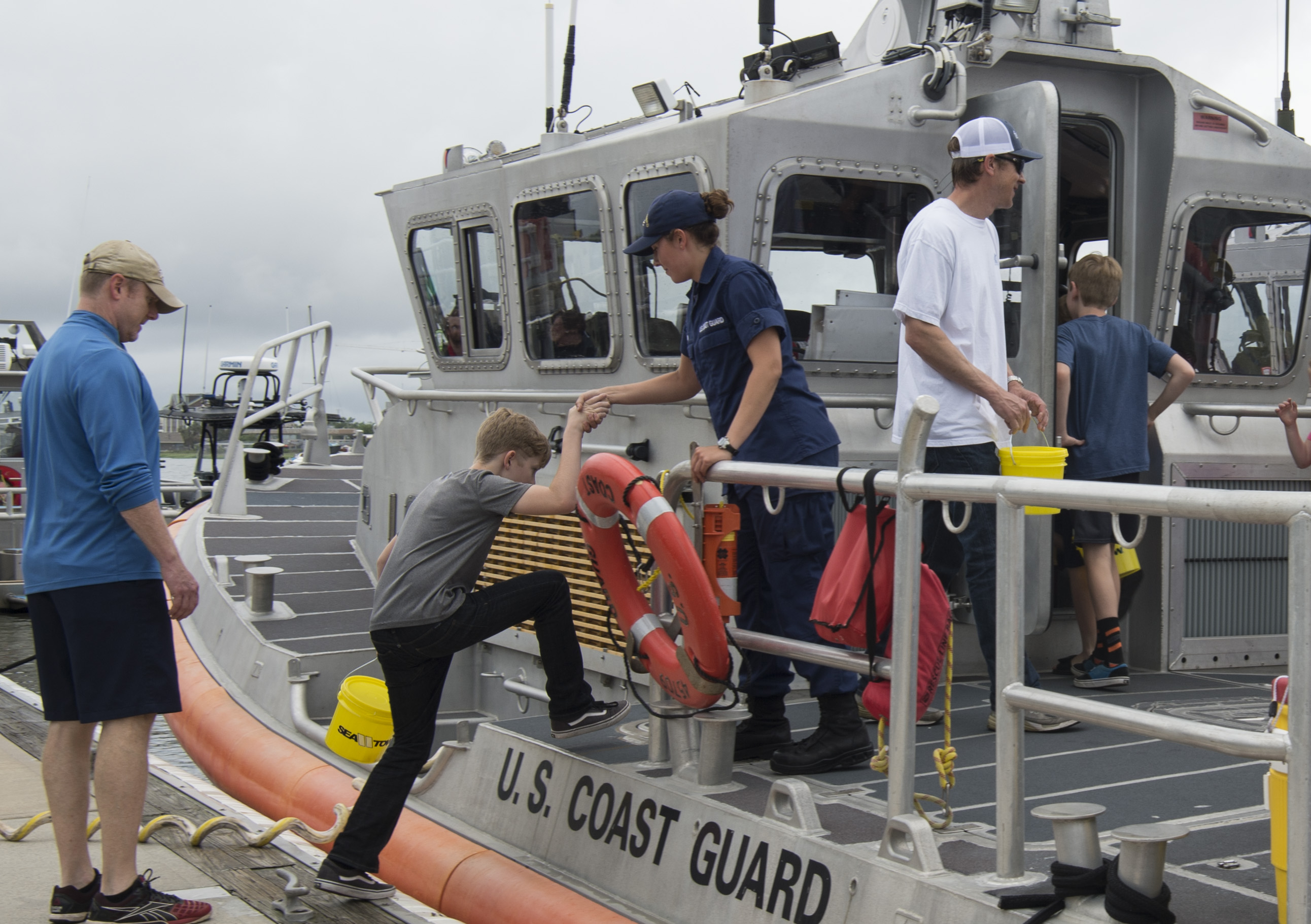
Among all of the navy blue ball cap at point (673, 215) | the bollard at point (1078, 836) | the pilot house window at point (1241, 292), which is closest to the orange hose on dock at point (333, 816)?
the bollard at point (1078, 836)

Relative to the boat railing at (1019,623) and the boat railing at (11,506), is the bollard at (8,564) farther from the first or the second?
the boat railing at (1019,623)

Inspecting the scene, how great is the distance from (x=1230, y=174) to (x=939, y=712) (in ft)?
9.64

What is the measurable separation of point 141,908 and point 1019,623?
2488 mm

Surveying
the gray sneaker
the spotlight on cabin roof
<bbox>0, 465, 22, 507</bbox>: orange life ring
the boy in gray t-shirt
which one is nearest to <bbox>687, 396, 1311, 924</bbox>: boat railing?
the boy in gray t-shirt

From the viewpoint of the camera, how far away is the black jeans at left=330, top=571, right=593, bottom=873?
151 inches

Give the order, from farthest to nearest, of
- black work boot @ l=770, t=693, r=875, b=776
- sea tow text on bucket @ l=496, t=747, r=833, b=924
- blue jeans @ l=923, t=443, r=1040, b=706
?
blue jeans @ l=923, t=443, r=1040, b=706, black work boot @ l=770, t=693, r=875, b=776, sea tow text on bucket @ l=496, t=747, r=833, b=924

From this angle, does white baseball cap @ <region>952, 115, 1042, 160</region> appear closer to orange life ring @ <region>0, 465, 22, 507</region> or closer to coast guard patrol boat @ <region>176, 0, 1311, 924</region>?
coast guard patrol boat @ <region>176, 0, 1311, 924</region>

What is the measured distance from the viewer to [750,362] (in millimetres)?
3902

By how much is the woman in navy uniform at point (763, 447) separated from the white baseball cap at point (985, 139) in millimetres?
756

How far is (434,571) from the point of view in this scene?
3.85 m

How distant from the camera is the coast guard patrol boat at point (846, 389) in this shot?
335 cm

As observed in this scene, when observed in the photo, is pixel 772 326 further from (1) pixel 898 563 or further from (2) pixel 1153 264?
(2) pixel 1153 264

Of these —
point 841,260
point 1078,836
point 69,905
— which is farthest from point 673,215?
point 69,905

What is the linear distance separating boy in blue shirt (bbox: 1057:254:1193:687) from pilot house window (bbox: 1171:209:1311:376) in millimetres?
847
